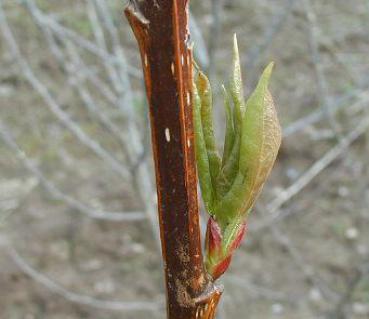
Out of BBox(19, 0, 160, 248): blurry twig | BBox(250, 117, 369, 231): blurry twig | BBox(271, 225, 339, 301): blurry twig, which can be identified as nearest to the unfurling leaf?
BBox(19, 0, 160, 248): blurry twig

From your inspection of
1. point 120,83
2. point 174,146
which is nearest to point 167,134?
point 174,146

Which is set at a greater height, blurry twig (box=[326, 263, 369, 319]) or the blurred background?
blurry twig (box=[326, 263, 369, 319])

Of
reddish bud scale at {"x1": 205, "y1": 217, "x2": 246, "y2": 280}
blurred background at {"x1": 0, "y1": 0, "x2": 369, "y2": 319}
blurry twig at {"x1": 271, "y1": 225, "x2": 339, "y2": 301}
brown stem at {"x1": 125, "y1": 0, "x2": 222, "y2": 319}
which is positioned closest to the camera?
brown stem at {"x1": 125, "y1": 0, "x2": 222, "y2": 319}

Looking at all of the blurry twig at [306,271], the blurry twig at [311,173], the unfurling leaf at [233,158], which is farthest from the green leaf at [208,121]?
the blurry twig at [306,271]

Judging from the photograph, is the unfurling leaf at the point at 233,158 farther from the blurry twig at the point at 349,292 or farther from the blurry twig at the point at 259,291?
the blurry twig at the point at 259,291

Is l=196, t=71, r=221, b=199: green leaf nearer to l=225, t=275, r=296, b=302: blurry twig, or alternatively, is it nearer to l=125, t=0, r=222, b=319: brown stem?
l=125, t=0, r=222, b=319: brown stem

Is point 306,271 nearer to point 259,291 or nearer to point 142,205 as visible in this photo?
point 259,291

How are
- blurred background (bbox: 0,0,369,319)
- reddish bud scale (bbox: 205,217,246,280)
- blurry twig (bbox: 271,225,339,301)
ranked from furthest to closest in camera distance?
1. blurred background (bbox: 0,0,369,319)
2. blurry twig (bbox: 271,225,339,301)
3. reddish bud scale (bbox: 205,217,246,280)
